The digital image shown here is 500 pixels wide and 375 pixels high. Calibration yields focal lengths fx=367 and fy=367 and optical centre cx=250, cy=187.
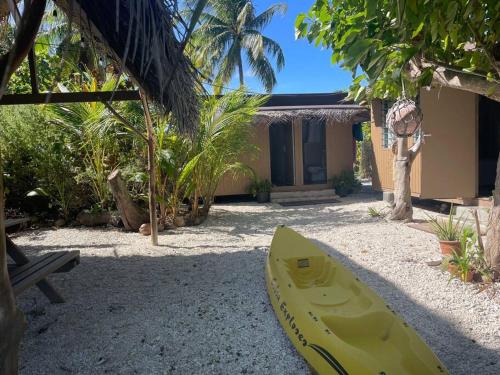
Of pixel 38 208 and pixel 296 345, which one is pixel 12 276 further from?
pixel 38 208

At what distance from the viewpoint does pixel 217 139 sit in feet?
24.1

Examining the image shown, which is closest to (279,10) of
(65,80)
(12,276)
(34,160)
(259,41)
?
(259,41)

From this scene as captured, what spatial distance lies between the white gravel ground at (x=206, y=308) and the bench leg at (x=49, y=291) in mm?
90

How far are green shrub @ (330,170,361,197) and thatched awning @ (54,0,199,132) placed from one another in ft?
25.6

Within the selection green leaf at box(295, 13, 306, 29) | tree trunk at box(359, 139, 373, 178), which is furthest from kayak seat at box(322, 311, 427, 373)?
tree trunk at box(359, 139, 373, 178)

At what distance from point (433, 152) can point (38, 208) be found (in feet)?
28.5

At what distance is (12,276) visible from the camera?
3.02m

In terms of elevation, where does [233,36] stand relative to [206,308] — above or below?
above

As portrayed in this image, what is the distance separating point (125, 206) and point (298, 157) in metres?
6.23

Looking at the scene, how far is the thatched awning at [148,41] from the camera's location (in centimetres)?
228

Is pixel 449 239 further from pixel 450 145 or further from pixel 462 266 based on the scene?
pixel 450 145

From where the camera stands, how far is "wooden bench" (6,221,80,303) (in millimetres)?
2892

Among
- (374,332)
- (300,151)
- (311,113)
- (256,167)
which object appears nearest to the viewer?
(374,332)

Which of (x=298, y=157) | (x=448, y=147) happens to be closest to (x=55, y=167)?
(x=298, y=157)
